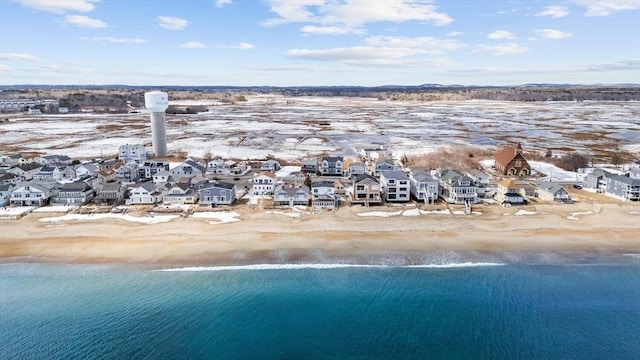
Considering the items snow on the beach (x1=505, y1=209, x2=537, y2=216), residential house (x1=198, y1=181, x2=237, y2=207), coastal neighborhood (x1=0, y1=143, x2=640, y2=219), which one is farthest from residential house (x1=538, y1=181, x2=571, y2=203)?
residential house (x1=198, y1=181, x2=237, y2=207)

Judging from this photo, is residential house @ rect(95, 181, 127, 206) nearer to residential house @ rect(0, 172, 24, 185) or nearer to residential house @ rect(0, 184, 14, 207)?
residential house @ rect(0, 184, 14, 207)

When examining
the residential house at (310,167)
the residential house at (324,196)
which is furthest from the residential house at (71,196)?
the residential house at (310,167)

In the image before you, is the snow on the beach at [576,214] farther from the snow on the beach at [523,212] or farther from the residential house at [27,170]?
the residential house at [27,170]

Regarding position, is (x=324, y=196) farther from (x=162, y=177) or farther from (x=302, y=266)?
(x=162, y=177)

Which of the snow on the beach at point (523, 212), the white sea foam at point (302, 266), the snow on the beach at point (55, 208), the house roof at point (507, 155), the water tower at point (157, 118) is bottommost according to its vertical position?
the white sea foam at point (302, 266)

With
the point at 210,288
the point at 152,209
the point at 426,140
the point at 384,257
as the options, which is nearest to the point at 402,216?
the point at 384,257

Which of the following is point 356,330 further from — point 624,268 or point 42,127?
point 42,127

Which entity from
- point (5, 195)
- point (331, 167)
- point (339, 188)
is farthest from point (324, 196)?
point (5, 195)
